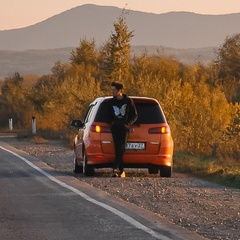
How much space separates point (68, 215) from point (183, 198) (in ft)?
9.18

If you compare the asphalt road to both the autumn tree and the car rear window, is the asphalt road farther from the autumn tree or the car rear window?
the autumn tree

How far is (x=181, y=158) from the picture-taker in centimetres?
2447

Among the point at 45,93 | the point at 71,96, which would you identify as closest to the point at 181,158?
the point at 71,96

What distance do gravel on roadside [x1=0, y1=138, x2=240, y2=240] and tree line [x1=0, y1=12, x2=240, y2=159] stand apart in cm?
930

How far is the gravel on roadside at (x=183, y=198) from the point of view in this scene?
11602 mm

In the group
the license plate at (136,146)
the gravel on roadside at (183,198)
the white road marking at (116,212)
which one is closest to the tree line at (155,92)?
the gravel on roadside at (183,198)

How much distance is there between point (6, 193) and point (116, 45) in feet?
106

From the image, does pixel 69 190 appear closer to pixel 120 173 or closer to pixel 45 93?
pixel 120 173

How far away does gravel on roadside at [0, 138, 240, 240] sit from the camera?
11.6 m

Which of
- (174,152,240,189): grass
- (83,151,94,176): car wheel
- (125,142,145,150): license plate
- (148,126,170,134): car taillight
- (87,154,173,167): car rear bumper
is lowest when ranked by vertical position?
(174,152,240,189): grass

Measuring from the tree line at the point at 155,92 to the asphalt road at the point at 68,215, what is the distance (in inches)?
496

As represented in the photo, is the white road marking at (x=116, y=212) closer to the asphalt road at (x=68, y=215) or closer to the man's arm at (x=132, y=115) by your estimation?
the asphalt road at (x=68, y=215)

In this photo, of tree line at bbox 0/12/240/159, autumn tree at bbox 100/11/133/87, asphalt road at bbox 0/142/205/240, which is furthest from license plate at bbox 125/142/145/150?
autumn tree at bbox 100/11/133/87

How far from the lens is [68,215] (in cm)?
1246
